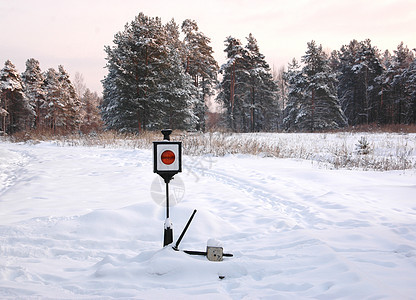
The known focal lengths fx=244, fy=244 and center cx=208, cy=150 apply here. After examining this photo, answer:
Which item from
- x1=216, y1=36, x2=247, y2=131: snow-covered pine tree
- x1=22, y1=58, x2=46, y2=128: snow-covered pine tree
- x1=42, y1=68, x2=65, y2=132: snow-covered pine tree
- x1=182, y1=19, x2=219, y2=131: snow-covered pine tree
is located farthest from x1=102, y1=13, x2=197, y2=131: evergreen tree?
x1=22, y1=58, x2=46, y2=128: snow-covered pine tree

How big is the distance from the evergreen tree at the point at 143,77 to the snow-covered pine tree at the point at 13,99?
1874cm

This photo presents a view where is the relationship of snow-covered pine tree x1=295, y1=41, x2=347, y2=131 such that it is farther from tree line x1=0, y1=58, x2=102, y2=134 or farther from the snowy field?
tree line x1=0, y1=58, x2=102, y2=134

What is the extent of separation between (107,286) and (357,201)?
388 centimetres

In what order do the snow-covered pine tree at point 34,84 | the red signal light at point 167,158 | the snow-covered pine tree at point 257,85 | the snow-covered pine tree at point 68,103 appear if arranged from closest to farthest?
1. the red signal light at point 167,158
2. the snow-covered pine tree at point 257,85
3. the snow-covered pine tree at point 68,103
4. the snow-covered pine tree at point 34,84

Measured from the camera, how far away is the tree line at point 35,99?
30.9 m

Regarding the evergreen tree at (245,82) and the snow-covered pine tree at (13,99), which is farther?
the snow-covered pine tree at (13,99)

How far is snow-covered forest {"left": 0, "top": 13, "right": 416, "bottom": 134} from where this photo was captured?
1925cm

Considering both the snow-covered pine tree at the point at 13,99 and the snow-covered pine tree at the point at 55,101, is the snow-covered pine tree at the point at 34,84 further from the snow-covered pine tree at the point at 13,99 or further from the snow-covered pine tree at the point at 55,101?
the snow-covered pine tree at the point at 55,101

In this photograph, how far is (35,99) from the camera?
3566 cm

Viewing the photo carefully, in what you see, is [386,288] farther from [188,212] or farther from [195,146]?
[195,146]

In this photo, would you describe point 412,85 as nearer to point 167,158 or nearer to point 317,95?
point 317,95

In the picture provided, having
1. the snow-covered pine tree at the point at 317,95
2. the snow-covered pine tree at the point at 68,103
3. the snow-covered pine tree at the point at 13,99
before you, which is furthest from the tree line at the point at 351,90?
the snow-covered pine tree at the point at 13,99

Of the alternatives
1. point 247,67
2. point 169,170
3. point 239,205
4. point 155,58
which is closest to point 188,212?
point 239,205

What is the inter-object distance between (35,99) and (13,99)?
351 centimetres
